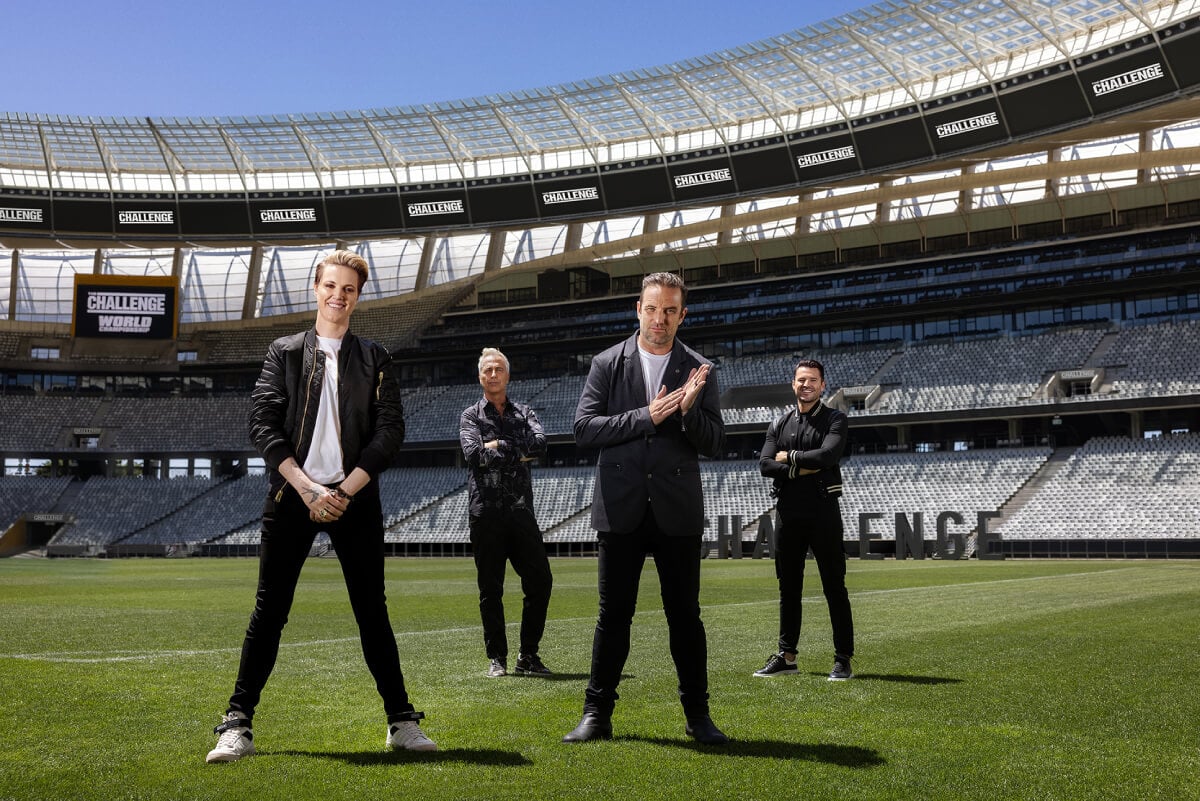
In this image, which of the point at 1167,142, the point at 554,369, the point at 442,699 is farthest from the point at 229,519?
the point at 442,699

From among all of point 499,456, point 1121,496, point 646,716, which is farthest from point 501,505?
point 1121,496

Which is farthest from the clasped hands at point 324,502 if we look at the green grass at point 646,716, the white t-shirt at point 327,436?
the green grass at point 646,716

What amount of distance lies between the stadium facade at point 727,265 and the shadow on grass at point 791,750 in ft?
106

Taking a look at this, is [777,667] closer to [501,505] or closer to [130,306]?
[501,505]

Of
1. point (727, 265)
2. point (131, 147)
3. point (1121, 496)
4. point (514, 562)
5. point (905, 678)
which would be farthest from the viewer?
point (727, 265)

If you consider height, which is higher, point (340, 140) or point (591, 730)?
point (340, 140)

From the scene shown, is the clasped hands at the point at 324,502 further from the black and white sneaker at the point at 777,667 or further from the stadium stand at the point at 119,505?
the stadium stand at the point at 119,505

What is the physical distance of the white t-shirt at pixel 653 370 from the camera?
570cm

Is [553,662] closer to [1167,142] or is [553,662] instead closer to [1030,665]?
[1030,665]

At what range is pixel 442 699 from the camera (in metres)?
6.58

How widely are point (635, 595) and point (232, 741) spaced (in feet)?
6.68

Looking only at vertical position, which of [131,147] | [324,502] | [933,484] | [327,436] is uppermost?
[131,147]

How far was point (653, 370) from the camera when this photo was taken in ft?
18.8

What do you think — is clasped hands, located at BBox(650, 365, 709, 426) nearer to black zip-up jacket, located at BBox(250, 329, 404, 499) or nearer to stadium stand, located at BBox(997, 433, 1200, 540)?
black zip-up jacket, located at BBox(250, 329, 404, 499)
